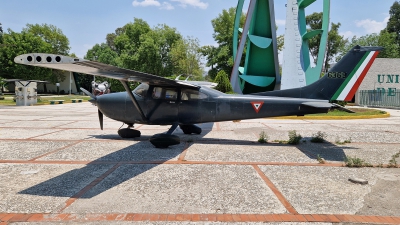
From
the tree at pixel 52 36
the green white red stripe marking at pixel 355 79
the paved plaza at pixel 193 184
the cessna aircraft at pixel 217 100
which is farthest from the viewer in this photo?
the tree at pixel 52 36

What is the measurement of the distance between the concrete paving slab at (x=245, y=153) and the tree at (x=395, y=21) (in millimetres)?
88568

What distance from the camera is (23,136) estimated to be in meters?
10.1

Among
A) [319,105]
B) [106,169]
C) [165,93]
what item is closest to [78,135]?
[165,93]

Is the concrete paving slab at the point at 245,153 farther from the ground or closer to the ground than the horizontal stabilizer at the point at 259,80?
closer to the ground

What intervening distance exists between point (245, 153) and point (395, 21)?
92455 millimetres

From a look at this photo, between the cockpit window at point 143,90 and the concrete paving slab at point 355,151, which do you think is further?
the cockpit window at point 143,90

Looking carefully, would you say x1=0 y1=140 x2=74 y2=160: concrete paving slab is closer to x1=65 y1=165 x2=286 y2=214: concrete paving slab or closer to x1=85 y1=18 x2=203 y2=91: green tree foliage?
x1=65 y1=165 x2=286 y2=214: concrete paving slab

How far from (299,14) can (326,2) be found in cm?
273

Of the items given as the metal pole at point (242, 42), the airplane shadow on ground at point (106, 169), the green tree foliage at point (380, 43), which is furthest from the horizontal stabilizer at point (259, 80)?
the green tree foliage at point (380, 43)

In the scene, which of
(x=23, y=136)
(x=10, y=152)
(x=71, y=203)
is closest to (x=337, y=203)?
(x=71, y=203)

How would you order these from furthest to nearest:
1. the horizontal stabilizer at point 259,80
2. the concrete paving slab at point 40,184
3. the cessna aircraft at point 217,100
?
the horizontal stabilizer at point 259,80 < the cessna aircraft at point 217,100 < the concrete paving slab at point 40,184

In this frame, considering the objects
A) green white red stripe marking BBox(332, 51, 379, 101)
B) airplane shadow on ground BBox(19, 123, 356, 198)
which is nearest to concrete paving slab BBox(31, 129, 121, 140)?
airplane shadow on ground BBox(19, 123, 356, 198)

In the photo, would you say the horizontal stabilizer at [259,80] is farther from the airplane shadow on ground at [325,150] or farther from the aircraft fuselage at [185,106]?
the aircraft fuselage at [185,106]

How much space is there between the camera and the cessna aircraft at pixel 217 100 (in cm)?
830
